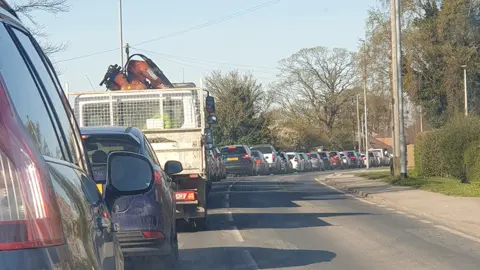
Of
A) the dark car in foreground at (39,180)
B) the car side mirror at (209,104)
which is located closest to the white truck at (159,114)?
the car side mirror at (209,104)

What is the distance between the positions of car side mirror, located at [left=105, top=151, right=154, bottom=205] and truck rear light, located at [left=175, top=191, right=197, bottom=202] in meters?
9.13

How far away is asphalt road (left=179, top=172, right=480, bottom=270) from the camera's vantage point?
9.77 m

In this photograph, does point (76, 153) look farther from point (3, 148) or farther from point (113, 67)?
point (113, 67)

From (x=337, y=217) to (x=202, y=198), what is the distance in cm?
374

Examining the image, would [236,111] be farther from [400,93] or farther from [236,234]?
[236,234]

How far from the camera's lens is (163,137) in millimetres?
15352

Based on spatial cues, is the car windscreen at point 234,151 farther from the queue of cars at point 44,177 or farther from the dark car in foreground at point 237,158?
the queue of cars at point 44,177

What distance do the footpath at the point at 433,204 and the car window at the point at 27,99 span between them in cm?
1080

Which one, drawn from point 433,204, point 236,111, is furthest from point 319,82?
point 433,204

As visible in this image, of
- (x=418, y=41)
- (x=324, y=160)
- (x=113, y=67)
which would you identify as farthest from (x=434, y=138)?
(x=324, y=160)

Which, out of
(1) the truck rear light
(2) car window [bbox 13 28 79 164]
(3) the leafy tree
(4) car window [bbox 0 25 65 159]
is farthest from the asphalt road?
(3) the leafy tree

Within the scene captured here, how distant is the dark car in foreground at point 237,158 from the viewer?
37.1 meters

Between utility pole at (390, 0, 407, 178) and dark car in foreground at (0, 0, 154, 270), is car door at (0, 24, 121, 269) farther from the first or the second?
utility pole at (390, 0, 407, 178)

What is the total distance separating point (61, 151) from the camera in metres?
2.88
